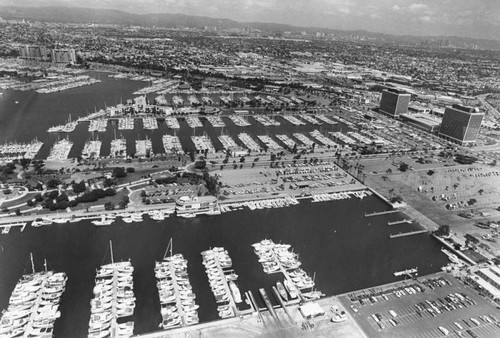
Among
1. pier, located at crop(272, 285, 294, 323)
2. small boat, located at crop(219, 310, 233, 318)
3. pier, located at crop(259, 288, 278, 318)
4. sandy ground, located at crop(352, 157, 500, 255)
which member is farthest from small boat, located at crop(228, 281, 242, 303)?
sandy ground, located at crop(352, 157, 500, 255)

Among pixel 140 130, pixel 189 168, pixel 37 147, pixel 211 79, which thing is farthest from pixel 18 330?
pixel 211 79

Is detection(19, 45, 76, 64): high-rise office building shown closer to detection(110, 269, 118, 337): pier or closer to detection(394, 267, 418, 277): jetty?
detection(110, 269, 118, 337): pier

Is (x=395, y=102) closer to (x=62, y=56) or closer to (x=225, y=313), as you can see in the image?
(x=225, y=313)

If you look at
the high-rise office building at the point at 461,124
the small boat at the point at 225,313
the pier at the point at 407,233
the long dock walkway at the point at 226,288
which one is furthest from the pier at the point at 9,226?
the high-rise office building at the point at 461,124

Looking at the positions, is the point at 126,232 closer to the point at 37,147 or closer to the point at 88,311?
the point at 88,311

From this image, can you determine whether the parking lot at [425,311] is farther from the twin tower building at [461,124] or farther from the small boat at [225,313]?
the twin tower building at [461,124]
